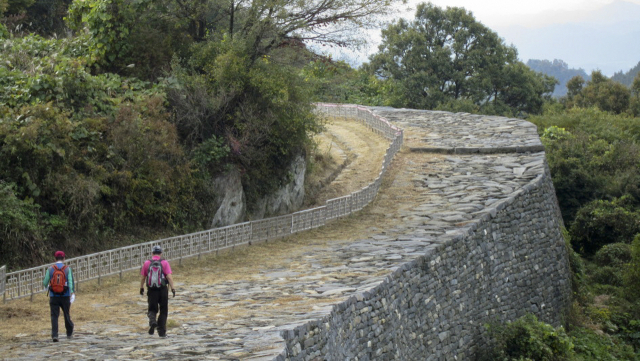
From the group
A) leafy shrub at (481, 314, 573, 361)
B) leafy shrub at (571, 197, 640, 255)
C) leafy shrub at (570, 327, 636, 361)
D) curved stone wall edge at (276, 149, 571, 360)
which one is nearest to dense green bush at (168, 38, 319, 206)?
curved stone wall edge at (276, 149, 571, 360)

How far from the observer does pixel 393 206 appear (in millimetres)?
23391

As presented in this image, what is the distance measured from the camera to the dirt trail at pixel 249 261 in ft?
40.9

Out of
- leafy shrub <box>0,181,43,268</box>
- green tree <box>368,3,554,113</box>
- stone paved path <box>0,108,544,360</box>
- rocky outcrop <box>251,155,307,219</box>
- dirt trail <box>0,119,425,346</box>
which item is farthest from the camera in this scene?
green tree <box>368,3,554,113</box>

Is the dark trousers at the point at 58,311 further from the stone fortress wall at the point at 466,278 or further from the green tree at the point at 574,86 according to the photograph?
the green tree at the point at 574,86

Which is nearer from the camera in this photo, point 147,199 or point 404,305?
point 404,305

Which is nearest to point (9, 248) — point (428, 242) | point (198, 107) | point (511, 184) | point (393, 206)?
point (198, 107)

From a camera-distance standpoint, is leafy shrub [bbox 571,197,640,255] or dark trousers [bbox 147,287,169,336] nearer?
dark trousers [bbox 147,287,169,336]

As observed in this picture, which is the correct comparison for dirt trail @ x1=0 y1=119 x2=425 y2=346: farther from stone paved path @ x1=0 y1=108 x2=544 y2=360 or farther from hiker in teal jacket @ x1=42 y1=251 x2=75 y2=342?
hiker in teal jacket @ x1=42 y1=251 x2=75 y2=342

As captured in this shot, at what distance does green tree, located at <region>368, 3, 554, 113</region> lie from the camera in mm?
51406

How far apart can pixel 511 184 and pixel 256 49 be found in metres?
9.34

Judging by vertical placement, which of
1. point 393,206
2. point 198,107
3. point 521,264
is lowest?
point 521,264

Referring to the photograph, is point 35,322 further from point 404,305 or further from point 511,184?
point 511,184

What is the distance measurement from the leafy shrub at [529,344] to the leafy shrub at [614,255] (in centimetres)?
1032

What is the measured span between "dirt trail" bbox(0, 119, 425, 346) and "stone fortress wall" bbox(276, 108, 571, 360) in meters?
1.37
